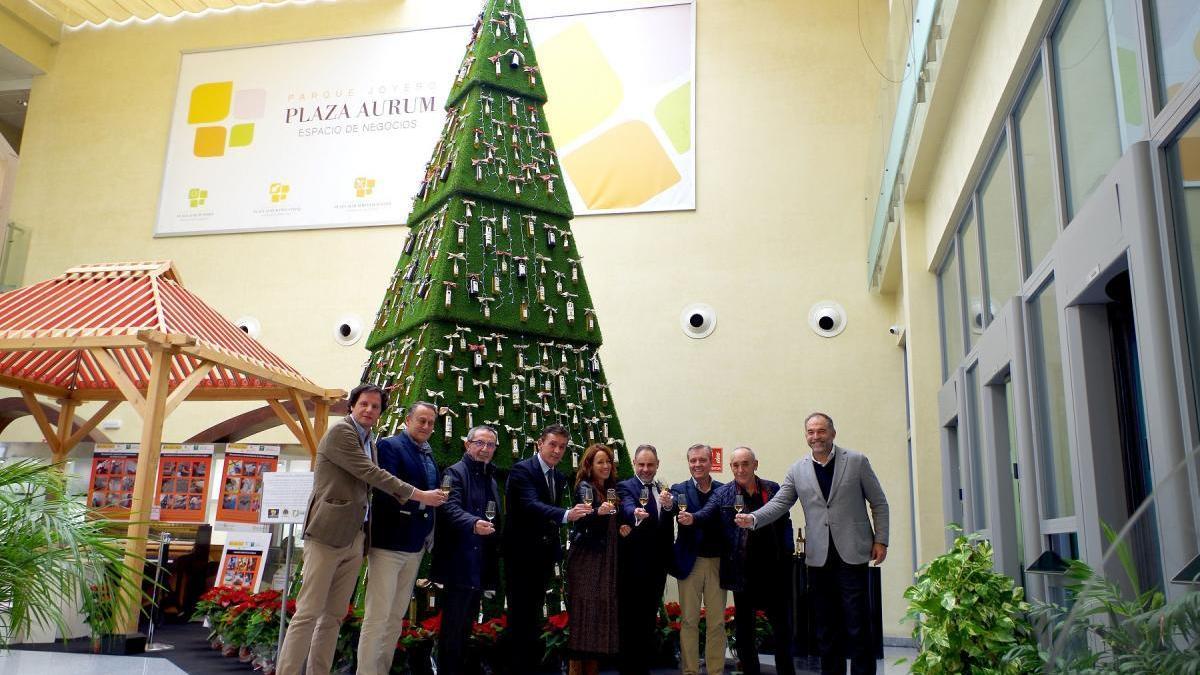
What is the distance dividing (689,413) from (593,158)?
3422 millimetres

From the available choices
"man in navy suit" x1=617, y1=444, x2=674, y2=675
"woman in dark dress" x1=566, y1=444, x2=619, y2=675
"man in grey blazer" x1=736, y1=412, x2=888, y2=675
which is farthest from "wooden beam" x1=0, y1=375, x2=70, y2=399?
"man in grey blazer" x1=736, y1=412, x2=888, y2=675

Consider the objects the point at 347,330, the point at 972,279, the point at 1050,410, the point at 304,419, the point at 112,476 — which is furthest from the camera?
the point at 347,330

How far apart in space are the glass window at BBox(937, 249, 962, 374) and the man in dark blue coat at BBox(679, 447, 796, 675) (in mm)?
2303

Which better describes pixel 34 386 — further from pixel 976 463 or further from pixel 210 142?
pixel 976 463

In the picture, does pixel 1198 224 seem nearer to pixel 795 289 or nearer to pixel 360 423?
pixel 360 423

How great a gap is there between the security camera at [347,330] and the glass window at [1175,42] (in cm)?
1005

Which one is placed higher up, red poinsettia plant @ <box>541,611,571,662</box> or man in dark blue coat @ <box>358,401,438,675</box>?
man in dark blue coat @ <box>358,401,438,675</box>

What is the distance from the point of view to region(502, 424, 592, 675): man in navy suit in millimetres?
5375

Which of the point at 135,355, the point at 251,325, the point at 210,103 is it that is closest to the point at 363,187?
the point at 251,325

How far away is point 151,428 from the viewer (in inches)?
289

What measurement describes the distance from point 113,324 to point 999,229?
22.1ft

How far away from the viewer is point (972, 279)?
260 inches

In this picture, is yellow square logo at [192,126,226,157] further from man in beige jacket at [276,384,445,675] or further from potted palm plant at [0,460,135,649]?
potted palm plant at [0,460,135,649]

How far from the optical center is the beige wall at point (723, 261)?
420 inches
